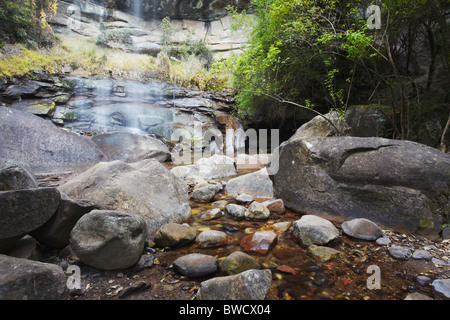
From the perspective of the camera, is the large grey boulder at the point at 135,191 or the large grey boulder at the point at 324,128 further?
the large grey boulder at the point at 324,128

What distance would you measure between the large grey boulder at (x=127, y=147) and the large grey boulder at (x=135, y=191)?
148 inches

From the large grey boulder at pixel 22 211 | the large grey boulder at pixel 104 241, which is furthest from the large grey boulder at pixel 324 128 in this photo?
the large grey boulder at pixel 22 211

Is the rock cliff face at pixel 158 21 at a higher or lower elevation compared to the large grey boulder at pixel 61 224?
higher

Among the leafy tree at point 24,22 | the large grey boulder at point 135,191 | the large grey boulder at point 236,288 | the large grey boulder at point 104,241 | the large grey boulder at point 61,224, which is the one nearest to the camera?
the large grey boulder at point 236,288

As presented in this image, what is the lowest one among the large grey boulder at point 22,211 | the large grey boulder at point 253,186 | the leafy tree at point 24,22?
the large grey boulder at point 253,186

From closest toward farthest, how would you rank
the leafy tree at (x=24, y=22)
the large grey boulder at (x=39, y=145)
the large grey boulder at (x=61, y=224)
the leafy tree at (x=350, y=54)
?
the large grey boulder at (x=61, y=224)
the leafy tree at (x=350, y=54)
the large grey boulder at (x=39, y=145)
the leafy tree at (x=24, y=22)

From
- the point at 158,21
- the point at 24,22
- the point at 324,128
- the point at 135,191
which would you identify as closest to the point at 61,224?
the point at 135,191

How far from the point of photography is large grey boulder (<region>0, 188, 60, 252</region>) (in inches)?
55.7

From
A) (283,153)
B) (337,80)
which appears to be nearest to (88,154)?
(283,153)

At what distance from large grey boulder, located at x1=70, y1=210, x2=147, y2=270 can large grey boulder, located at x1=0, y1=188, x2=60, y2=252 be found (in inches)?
10.1

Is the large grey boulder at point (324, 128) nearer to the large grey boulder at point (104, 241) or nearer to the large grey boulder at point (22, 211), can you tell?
the large grey boulder at point (104, 241)

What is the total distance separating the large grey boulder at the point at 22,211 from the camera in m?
1.42

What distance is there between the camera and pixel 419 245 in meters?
2.06

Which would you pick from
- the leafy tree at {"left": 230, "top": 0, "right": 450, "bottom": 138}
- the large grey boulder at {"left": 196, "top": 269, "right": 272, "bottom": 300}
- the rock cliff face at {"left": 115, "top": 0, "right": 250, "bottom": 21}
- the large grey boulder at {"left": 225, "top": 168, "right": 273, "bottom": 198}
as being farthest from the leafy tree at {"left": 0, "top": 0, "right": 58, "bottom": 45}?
the large grey boulder at {"left": 196, "top": 269, "right": 272, "bottom": 300}
